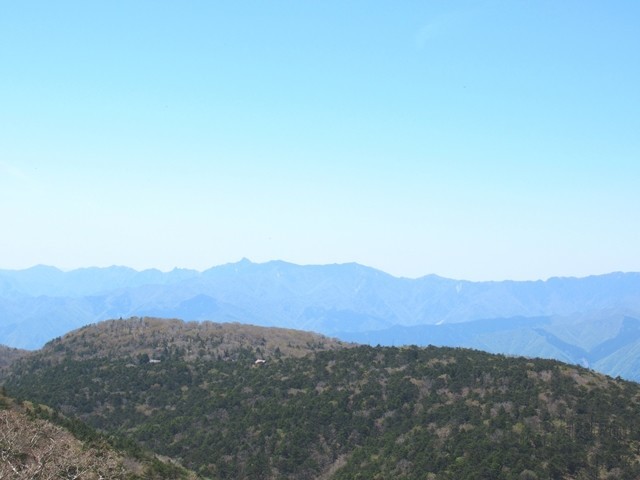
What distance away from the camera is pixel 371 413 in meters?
82.5

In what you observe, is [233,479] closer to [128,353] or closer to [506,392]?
[506,392]

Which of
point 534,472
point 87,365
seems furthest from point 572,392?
point 87,365

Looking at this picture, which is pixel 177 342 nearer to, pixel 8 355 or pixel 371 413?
pixel 8 355

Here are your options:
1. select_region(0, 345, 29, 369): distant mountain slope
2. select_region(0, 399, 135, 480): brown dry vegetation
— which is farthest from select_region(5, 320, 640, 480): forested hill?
select_region(0, 345, 29, 369): distant mountain slope

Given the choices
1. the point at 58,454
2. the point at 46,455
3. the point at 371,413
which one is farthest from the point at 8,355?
the point at 46,455

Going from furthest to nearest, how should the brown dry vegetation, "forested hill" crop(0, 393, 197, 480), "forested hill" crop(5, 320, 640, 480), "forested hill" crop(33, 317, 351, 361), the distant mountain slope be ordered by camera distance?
the distant mountain slope, "forested hill" crop(33, 317, 351, 361), "forested hill" crop(5, 320, 640, 480), "forested hill" crop(0, 393, 197, 480), the brown dry vegetation

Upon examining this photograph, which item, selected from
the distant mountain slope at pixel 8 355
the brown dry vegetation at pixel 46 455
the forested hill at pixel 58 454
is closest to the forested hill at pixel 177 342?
the distant mountain slope at pixel 8 355

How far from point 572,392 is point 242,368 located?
58.1m

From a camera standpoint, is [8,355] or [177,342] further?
[8,355]

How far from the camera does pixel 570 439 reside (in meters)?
63.1

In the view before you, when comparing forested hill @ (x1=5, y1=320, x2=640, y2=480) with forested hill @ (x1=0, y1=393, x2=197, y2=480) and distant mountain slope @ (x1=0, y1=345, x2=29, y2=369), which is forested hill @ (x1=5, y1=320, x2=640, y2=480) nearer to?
forested hill @ (x1=0, y1=393, x2=197, y2=480)

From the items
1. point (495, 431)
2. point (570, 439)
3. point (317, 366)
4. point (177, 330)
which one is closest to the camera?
point (570, 439)

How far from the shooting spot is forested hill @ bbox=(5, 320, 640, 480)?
62.6m

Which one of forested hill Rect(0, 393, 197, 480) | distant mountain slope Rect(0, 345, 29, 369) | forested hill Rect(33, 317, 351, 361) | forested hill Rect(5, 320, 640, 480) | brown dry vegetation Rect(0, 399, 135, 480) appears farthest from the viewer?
distant mountain slope Rect(0, 345, 29, 369)
